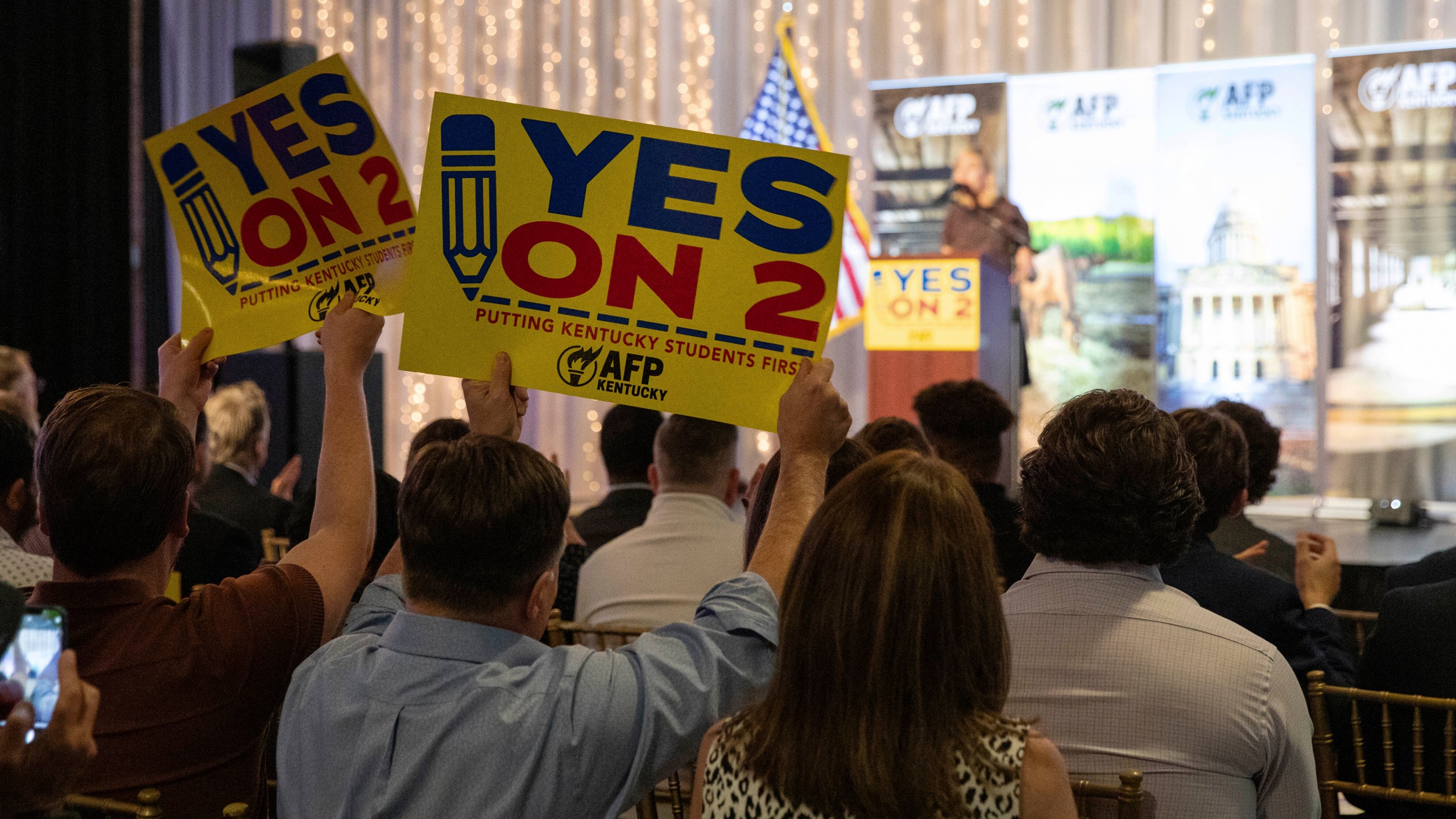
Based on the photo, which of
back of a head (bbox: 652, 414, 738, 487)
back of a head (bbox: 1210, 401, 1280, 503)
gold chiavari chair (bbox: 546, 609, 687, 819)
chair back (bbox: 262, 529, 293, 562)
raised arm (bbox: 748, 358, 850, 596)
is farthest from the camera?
chair back (bbox: 262, 529, 293, 562)

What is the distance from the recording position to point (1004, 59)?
23.5 feet

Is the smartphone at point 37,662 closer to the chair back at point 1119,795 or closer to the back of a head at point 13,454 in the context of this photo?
the chair back at point 1119,795

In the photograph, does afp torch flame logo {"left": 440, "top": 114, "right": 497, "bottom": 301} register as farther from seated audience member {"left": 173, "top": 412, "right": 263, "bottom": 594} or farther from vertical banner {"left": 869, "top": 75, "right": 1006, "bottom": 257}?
vertical banner {"left": 869, "top": 75, "right": 1006, "bottom": 257}

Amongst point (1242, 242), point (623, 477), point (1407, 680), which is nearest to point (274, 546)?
point (623, 477)

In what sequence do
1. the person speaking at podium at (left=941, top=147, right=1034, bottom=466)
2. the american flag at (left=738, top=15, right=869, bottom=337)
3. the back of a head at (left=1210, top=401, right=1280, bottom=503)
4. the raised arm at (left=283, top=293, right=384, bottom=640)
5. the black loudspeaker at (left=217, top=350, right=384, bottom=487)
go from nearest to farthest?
the raised arm at (left=283, top=293, right=384, bottom=640) < the back of a head at (left=1210, top=401, right=1280, bottom=503) < the american flag at (left=738, top=15, right=869, bottom=337) < the black loudspeaker at (left=217, top=350, right=384, bottom=487) < the person speaking at podium at (left=941, top=147, right=1034, bottom=466)

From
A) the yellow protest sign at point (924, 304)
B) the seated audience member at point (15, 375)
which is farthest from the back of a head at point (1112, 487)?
the yellow protest sign at point (924, 304)

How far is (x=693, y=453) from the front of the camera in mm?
2641

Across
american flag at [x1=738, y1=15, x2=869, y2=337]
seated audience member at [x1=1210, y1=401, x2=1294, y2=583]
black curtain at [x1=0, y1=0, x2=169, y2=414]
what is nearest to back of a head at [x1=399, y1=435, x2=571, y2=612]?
seated audience member at [x1=1210, y1=401, x2=1294, y2=583]

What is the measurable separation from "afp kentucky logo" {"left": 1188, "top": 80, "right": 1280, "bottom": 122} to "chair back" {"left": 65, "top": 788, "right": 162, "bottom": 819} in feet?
19.3

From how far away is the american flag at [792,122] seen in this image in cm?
614

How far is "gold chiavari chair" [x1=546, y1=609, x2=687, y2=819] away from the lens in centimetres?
169

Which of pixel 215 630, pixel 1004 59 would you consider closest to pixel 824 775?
pixel 215 630

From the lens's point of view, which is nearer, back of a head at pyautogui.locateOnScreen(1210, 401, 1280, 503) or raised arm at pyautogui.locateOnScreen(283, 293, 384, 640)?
raised arm at pyautogui.locateOnScreen(283, 293, 384, 640)

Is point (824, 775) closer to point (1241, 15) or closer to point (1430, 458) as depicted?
point (1430, 458)
